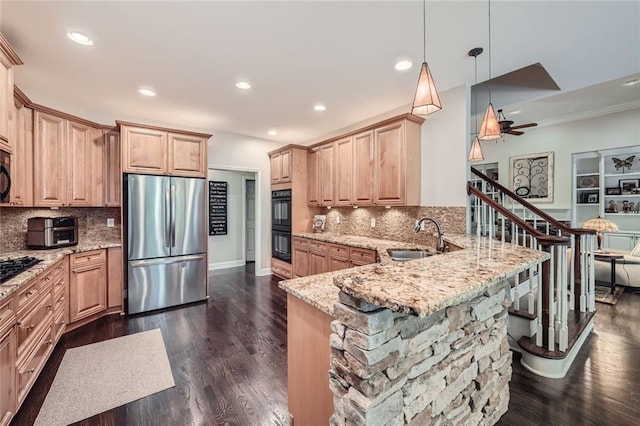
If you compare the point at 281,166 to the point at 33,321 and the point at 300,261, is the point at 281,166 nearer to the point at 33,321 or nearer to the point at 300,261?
the point at 300,261

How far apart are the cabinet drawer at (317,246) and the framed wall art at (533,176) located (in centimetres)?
510

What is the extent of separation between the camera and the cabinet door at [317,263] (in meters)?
4.34

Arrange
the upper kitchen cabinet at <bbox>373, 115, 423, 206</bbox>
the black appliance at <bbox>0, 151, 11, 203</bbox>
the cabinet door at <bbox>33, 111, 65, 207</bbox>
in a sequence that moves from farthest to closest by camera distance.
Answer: the upper kitchen cabinet at <bbox>373, 115, 423, 206</bbox> → the cabinet door at <bbox>33, 111, 65, 207</bbox> → the black appliance at <bbox>0, 151, 11, 203</bbox>

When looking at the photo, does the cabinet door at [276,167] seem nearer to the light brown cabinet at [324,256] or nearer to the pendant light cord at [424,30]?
the light brown cabinet at [324,256]

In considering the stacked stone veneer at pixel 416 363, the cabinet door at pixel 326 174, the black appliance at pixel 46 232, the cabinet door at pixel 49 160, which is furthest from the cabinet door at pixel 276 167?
the stacked stone veneer at pixel 416 363

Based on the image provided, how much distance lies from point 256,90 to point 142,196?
203 centimetres

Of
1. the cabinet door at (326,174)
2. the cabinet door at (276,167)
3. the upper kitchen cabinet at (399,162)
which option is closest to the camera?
the upper kitchen cabinet at (399,162)

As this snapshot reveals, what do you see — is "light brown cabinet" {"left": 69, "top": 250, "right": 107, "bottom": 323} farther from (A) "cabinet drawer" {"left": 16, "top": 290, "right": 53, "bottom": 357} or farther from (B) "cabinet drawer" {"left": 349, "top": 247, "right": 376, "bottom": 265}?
(B) "cabinet drawer" {"left": 349, "top": 247, "right": 376, "bottom": 265}

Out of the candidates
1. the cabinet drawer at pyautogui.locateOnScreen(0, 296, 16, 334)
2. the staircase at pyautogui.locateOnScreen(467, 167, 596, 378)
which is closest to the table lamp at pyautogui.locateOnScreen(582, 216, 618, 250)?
the staircase at pyautogui.locateOnScreen(467, 167, 596, 378)

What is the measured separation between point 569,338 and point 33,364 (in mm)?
4465

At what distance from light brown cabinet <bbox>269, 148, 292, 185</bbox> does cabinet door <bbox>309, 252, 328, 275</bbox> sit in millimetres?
1571

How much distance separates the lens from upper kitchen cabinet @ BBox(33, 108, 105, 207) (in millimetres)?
3055

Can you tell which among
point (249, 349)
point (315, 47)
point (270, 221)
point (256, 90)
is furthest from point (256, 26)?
point (270, 221)

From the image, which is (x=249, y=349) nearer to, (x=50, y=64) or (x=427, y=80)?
(x=427, y=80)
